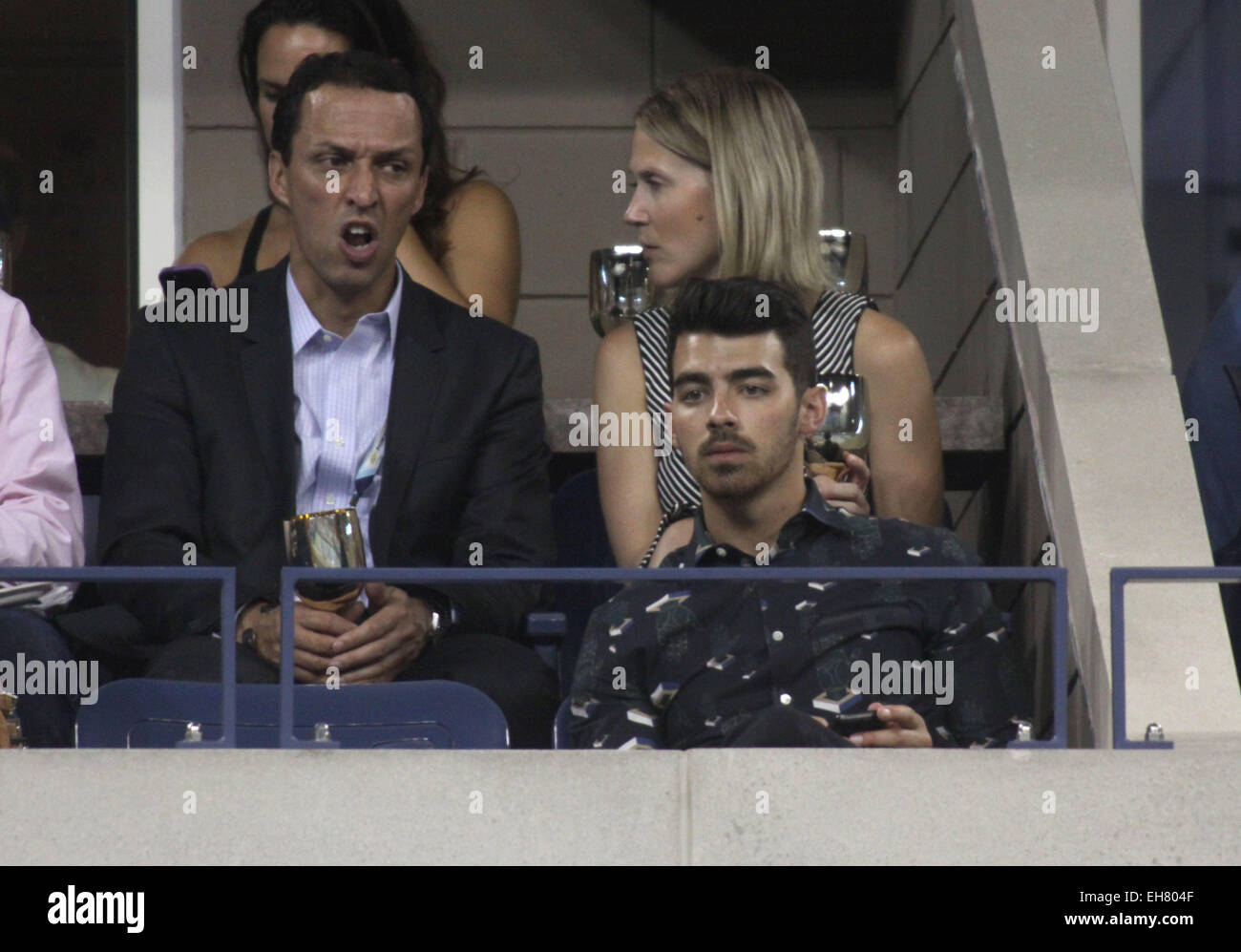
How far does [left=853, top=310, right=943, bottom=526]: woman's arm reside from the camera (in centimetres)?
511

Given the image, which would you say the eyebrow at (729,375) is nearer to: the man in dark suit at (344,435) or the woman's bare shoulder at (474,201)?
the man in dark suit at (344,435)

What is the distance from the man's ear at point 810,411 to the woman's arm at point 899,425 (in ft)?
1.36

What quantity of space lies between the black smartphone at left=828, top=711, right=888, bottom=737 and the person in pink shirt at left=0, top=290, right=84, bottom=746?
138 centimetres

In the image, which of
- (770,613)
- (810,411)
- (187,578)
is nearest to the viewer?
(187,578)

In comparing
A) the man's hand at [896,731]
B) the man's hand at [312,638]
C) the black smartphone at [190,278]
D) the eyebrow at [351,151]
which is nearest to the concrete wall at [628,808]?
the man's hand at [896,731]

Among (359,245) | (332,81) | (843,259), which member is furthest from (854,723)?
(843,259)

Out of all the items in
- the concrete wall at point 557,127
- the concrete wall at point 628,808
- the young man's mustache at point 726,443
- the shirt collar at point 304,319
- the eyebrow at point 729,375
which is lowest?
the concrete wall at point 628,808

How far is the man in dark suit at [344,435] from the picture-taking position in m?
4.70

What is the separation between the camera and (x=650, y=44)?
864 centimetres

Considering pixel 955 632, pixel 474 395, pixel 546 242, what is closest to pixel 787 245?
pixel 474 395

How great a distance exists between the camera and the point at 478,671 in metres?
4.62

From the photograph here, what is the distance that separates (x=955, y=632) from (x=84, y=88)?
4.78 meters

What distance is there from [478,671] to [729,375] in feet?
2.28

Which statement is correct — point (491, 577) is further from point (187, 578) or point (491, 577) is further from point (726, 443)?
point (726, 443)
